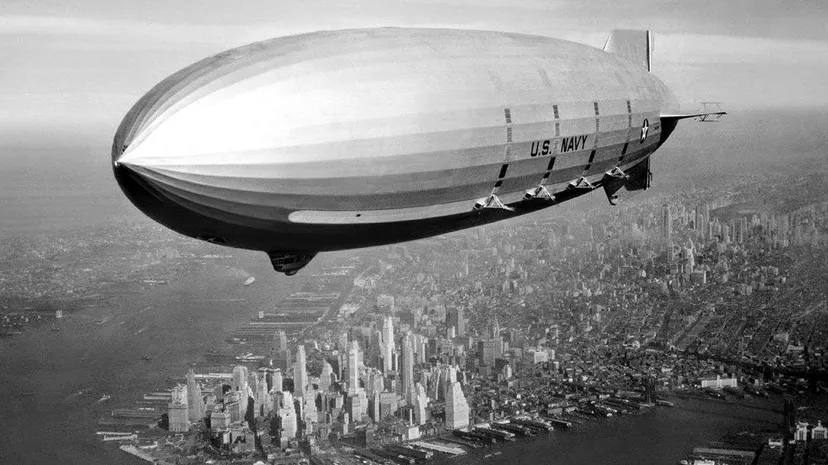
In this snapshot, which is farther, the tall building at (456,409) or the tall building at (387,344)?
the tall building at (387,344)

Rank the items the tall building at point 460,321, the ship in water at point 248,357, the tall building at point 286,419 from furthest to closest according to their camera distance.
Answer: the tall building at point 460,321
the ship in water at point 248,357
the tall building at point 286,419

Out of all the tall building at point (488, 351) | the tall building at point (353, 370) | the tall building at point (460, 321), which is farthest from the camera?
the tall building at point (460, 321)

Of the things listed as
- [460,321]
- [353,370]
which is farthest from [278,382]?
[460,321]

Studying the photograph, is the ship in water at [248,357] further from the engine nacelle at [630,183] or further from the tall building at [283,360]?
the engine nacelle at [630,183]

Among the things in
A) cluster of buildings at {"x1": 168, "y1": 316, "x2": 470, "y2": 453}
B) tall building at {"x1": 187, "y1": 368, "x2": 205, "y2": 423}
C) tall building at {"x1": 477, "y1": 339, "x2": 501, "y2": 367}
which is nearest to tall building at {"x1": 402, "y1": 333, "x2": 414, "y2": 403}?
cluster of buildings at {"x1": 168, "y1": 316, "x2": 470, "y2": 453}

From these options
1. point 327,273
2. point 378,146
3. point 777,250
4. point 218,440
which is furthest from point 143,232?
point 378,146

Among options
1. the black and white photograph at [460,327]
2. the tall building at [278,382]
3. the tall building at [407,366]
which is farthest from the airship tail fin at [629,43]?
the tall building at [278,382]

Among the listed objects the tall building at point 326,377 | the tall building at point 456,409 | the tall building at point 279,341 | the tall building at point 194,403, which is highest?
the tall building at point 279,341
